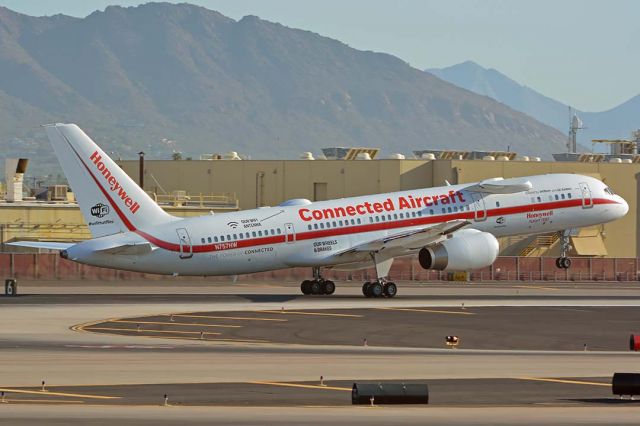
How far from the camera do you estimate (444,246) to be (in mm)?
72062

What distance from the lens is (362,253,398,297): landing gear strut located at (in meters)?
72.6

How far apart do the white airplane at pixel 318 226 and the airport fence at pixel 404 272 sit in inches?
587

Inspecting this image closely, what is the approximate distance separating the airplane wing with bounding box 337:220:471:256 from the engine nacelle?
1.75 ft

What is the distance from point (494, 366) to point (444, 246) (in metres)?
29.8

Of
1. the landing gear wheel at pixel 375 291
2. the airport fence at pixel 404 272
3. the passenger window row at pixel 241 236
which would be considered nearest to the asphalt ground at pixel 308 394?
the passenger window row at pixel 241 236

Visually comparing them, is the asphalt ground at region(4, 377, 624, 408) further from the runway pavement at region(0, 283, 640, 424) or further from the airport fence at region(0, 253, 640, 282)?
the airport fence at region(0, 253, 640, 282)

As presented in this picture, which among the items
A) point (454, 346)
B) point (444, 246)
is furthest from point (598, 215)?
point (454, 346)

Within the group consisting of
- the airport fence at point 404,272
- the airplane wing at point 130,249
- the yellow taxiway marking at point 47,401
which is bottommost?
the yellow taxiway marking at point 47,401

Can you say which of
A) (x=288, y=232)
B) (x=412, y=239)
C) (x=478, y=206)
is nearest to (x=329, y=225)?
(x=288, y=232)

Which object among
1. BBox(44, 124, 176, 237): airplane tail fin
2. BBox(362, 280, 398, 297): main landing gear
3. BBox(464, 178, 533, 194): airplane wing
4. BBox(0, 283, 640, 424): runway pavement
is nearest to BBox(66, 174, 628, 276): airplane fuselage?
BBox(464, 178, 533, 194): airplane wing

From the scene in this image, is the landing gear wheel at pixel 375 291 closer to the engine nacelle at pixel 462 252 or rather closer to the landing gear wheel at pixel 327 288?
the engine nacelle at pixel 462 252

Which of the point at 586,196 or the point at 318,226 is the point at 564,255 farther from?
the point at 318,226

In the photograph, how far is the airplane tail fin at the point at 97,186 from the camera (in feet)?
215

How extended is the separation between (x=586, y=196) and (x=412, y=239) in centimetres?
1313
